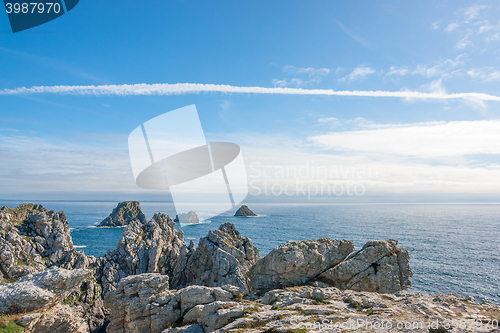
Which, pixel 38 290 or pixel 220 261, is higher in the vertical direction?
pixel 38 290

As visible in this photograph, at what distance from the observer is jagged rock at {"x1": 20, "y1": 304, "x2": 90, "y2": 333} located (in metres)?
21.1

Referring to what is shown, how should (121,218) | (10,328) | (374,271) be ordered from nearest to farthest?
(10,328) → (374,271) → (121,218)

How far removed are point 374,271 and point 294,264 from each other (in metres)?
8.40

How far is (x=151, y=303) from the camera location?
23531 millimetres

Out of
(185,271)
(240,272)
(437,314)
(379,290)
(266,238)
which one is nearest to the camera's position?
(437,314)

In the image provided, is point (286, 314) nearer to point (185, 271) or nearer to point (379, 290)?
point (379, 290)

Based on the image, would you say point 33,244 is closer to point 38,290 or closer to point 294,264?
point 38,290

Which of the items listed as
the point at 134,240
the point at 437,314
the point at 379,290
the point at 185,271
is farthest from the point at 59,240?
the point at 437,314

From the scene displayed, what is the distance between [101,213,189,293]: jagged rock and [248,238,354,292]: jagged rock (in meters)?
31.9

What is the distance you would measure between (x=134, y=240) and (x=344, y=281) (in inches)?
2148

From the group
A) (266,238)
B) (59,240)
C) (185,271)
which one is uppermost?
(59,240)

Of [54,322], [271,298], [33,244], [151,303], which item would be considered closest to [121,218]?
[33,244]

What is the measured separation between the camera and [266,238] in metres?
125

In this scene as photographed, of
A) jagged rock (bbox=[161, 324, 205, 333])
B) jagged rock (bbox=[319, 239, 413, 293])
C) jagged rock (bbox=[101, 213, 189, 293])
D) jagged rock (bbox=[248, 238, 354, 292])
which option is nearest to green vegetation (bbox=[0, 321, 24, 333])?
jagged rock (bbox=[161, 324, 205, 333])
